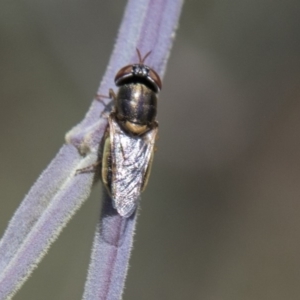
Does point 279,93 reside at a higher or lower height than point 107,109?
higher

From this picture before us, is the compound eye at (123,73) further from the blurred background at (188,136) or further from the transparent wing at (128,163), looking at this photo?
the blurred background at (188,136)

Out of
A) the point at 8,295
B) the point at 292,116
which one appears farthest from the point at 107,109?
the point at 292,116

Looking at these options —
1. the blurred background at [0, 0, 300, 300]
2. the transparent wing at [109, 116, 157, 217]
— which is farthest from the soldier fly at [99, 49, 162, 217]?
the blurred background at [0, 0, 300, 300]

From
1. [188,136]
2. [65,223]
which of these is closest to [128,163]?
[65,223]

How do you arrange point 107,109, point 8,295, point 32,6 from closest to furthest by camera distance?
point 8,295 → point 107,109 → point 32,6

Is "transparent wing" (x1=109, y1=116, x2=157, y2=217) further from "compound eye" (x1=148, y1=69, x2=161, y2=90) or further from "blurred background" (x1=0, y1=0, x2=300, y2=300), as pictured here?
"blurred background" (x1=0, y1=0, x2=300, y2=300)

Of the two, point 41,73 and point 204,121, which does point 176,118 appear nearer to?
point 204,121

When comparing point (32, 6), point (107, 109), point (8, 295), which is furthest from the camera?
point (32, 6)
